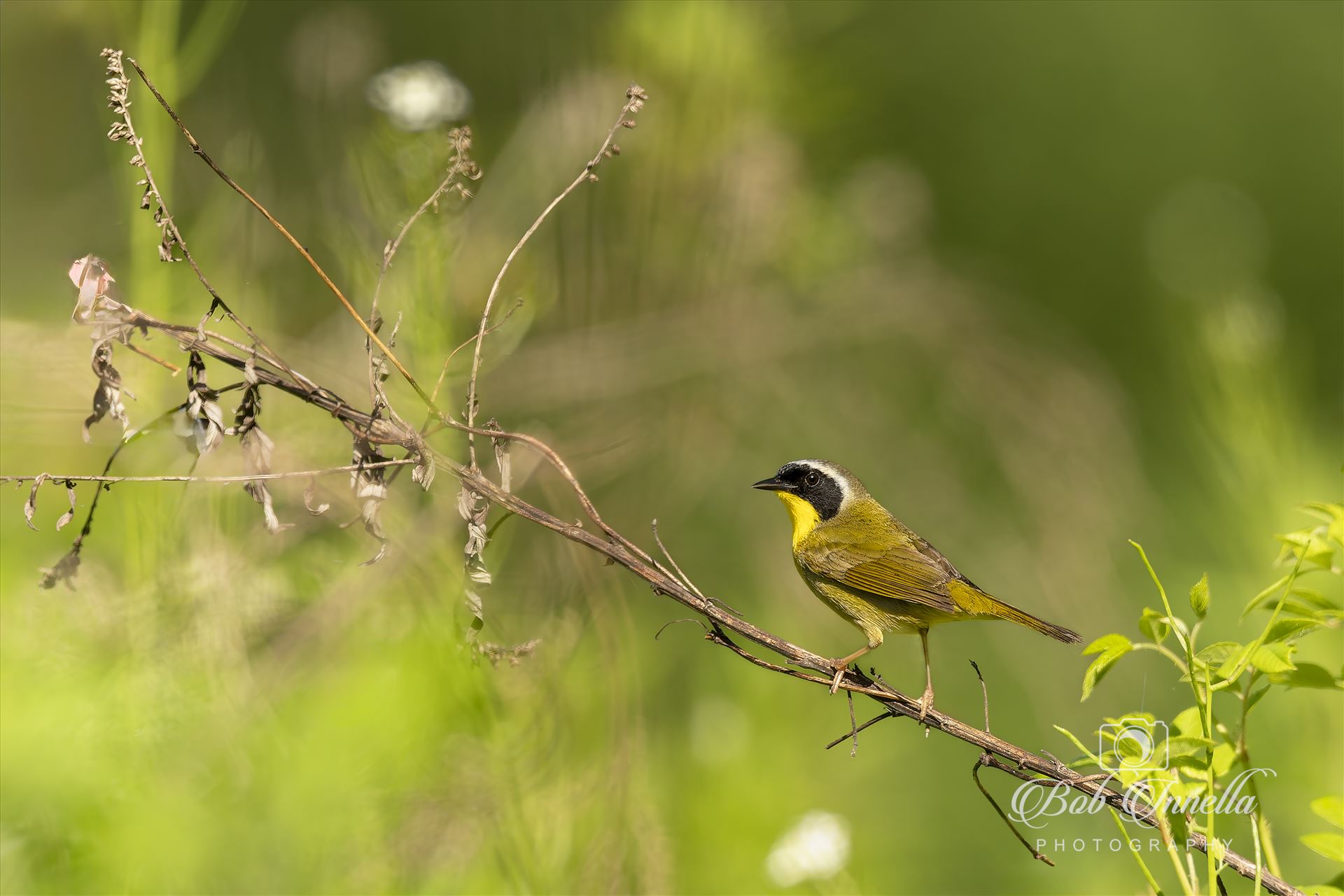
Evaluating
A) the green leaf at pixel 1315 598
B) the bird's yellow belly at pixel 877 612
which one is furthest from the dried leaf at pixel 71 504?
the bird's yellow belly at pixel 877 612

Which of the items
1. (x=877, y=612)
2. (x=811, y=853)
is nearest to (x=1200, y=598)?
(x=877, y=612)

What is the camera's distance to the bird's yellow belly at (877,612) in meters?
2.24

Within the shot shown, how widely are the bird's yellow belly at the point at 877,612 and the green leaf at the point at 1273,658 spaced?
45.8 inches

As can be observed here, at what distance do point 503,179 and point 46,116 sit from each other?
219 cm

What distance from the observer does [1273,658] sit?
3.46ft

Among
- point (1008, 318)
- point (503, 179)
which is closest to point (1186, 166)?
point (1008, 318)

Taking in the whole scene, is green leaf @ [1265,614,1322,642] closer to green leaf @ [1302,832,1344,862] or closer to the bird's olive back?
green leaf @ [1302,832,1344,862]

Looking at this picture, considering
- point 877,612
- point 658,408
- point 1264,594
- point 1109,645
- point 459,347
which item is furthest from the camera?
point 658,408

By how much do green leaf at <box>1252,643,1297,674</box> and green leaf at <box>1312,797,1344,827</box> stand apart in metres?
0.16

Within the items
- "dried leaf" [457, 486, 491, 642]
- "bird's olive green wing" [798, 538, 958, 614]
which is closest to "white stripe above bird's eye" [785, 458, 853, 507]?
"bird's olive green wing" [798, 538, 958, 614]

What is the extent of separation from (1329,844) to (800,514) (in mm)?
1616

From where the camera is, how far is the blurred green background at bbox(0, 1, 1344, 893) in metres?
2.12

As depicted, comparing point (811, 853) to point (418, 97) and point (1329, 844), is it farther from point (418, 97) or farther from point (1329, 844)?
point (418, 97)

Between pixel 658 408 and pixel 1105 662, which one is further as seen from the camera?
pixel 658 408
